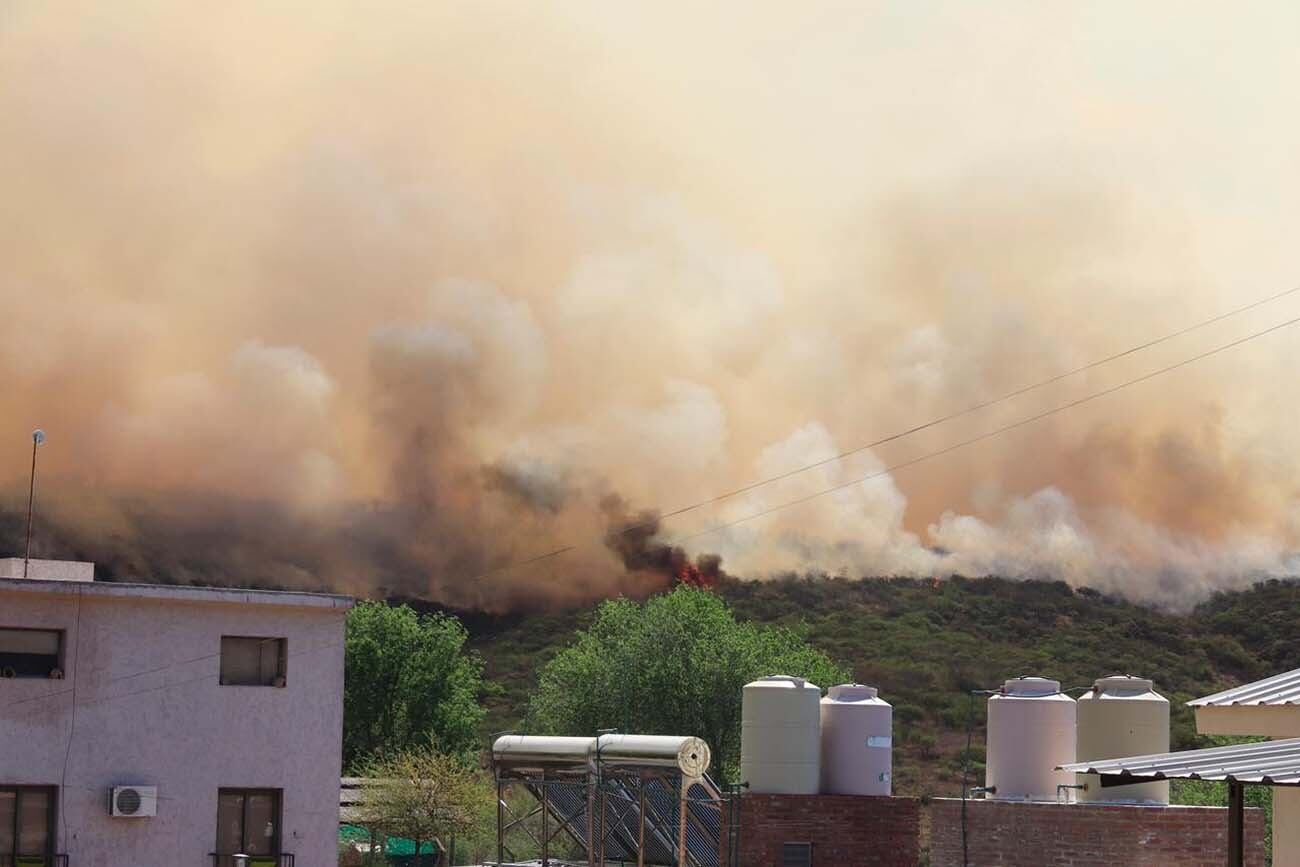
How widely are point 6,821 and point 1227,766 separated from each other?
87.0ft

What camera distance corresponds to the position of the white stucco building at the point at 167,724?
3494cm

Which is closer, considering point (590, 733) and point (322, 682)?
point (322, 682)

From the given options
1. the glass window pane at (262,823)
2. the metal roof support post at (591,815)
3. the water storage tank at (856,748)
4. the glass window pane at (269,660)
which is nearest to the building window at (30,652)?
the glass window pane at (269,660)

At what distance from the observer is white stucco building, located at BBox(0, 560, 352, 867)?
34.9 metres

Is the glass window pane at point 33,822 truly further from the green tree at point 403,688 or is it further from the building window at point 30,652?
the green tree at point 403,688

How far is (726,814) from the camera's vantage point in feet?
115

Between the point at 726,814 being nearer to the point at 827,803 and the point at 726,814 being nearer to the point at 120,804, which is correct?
the point at 827,803

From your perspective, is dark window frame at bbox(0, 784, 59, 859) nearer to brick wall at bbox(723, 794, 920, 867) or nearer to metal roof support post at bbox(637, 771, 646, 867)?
metal roof support post at bbox(637, 771, 646, 867)

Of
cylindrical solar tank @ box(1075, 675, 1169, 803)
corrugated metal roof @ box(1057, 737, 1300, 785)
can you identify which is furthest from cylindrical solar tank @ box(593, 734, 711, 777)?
corrugated metal roof @ box(1057, 737, 1300, 785)

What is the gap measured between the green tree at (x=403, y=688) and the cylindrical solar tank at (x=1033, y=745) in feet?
188

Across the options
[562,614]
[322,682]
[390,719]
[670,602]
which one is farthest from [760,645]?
[562,614]

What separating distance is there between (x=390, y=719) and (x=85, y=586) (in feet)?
187

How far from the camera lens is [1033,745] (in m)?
33.1

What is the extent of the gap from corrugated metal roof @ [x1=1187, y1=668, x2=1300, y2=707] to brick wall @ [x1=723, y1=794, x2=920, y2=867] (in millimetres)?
15383
